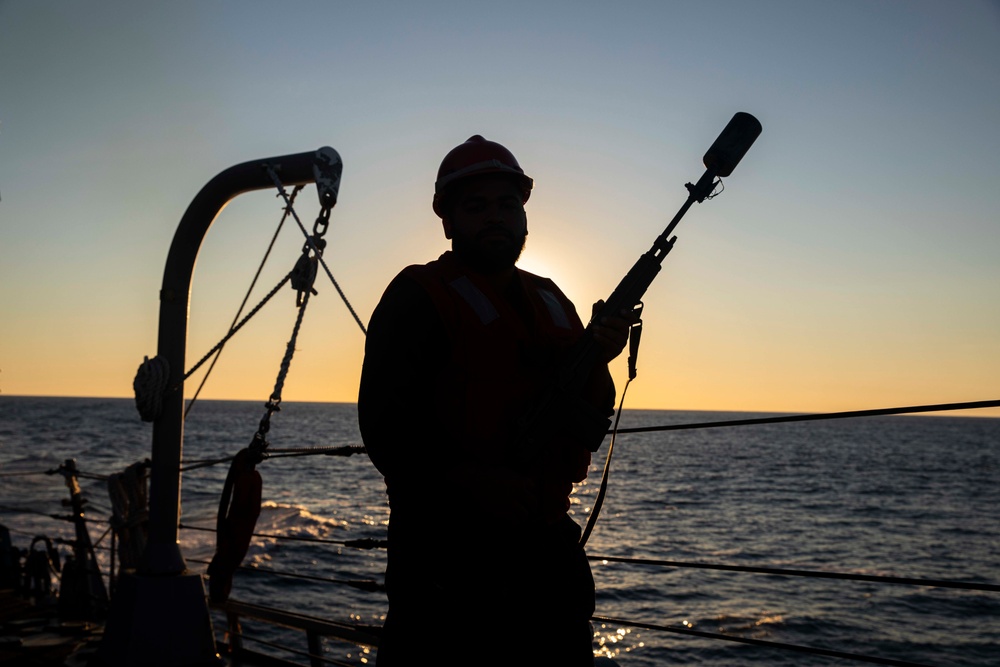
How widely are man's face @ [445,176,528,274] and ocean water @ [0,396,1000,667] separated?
77 centimetres

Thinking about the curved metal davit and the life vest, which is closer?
the life vest

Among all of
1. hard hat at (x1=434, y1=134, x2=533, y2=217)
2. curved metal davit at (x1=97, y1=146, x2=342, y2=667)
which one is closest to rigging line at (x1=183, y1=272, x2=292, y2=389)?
curved metal davit at (x1=97, y1=146, x2=342, y2=667)

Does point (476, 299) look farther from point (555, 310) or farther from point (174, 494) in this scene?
point (174, 494)

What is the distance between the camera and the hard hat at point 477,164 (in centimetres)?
236

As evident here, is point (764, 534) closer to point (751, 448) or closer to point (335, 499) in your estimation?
point (335, 499)

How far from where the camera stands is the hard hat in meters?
2.36

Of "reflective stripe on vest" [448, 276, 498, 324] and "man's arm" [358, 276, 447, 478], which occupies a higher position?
"reflective stripe on vest" [448, 276, 498, 324]

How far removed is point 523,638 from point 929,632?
2078 cm

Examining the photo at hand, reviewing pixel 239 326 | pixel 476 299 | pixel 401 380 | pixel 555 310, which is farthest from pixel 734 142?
pixel 239 326

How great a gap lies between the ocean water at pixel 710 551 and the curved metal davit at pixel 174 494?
1.16 ft

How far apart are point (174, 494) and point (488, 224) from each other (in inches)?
163

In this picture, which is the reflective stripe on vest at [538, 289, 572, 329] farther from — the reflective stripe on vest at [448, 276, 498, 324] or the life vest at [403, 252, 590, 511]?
the reflective stripe on vest at [448, 276, 498, 324]

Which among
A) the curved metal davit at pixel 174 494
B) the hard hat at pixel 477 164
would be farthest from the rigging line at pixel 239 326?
the hard hat at pixel 477 164

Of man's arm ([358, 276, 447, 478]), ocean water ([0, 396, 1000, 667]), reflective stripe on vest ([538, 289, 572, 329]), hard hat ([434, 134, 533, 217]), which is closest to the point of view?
man's arm ([358, 276, 447, 478])
